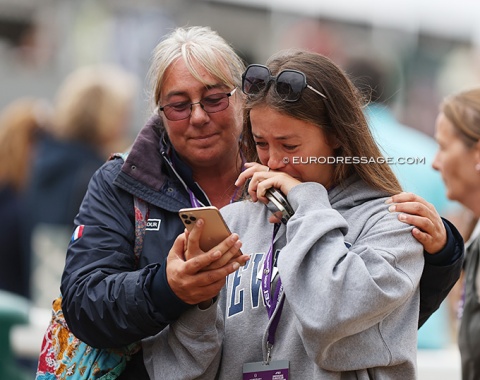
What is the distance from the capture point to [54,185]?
7.69 meters

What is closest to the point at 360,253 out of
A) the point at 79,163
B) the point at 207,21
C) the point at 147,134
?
the point at 147,134

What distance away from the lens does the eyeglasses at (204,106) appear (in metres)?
3.66

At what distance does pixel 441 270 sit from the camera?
10.5 ft

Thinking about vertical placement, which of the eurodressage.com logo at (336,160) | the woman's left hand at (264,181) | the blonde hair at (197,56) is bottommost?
the woman's left hand at (264,181)

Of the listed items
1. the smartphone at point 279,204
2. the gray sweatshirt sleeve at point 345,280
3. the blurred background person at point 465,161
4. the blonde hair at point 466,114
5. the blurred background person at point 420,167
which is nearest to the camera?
the gray sweatshirt sleeve at point 345,280

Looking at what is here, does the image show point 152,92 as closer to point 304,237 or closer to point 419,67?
point 304,237

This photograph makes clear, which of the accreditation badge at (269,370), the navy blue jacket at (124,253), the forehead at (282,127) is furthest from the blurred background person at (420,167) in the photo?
the accreditation badge at (269,370)

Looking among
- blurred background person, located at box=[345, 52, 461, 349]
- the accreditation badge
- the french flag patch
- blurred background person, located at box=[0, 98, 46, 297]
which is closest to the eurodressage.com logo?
the accreditation badge

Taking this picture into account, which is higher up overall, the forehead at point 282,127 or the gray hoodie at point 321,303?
the forehead at point 282,127

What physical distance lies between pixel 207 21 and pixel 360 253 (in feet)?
33.2

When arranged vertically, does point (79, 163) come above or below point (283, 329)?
below

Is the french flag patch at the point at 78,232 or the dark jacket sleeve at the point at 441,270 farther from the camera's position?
the french flag patch at the point at 78,232

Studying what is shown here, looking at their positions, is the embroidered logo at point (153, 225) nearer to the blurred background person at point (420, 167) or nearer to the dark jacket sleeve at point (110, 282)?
the dark jacket sleeve at point (110, 282)

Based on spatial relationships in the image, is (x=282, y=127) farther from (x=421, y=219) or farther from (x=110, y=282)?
(x=110, y=282)
